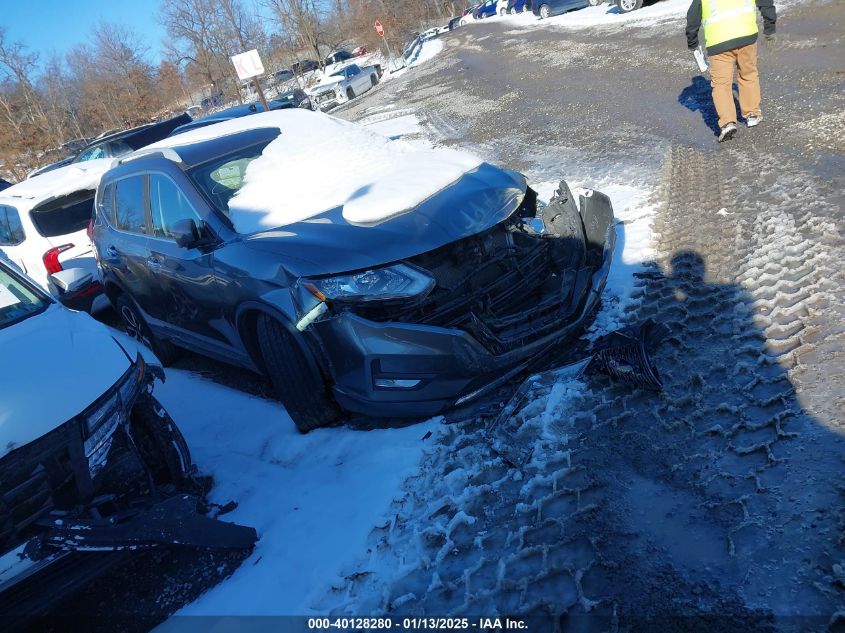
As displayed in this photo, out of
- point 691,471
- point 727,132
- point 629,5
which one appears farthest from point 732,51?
point 629,5

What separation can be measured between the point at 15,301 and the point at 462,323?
9.46 feet

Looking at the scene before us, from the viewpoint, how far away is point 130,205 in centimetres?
514

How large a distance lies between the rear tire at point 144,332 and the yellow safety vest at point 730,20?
21.3ft

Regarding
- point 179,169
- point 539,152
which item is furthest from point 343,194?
point 539,152

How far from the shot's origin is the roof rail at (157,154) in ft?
14.5

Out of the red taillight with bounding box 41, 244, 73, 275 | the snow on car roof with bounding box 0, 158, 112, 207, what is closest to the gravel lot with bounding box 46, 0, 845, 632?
the red taillight with bounding box 41, 244, 73, 275

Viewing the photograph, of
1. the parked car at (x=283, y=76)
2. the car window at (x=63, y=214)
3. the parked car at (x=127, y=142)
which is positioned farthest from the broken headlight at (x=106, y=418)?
the parked car at (x=283, y=76)

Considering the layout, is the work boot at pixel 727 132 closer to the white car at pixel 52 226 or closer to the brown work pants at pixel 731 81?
the brown work pants at pixel 731 81

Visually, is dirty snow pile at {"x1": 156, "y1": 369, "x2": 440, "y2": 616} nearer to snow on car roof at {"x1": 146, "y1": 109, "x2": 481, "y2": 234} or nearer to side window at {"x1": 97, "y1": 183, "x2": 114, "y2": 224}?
snow on car roof at {"x1": 146, "y1": 109, "x2": 481, "y2": 234}

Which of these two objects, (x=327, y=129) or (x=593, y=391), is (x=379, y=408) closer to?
(x=593, y=391)

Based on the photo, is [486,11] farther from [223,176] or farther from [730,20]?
[223,176]

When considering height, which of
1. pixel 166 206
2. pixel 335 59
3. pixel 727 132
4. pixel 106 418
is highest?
pixel 335 59

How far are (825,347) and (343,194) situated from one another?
2.89 meters

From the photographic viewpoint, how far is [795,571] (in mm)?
2039
